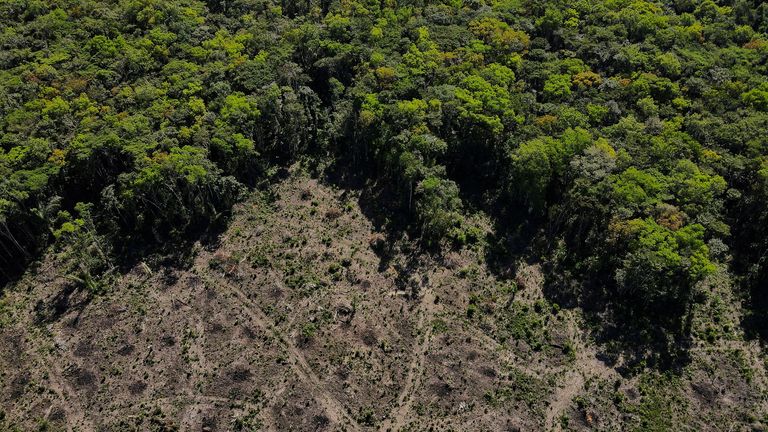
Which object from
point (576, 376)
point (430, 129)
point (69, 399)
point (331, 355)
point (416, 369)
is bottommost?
point (69, 399)

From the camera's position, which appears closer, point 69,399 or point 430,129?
point 69,399

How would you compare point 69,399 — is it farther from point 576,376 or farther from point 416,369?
point 576,376

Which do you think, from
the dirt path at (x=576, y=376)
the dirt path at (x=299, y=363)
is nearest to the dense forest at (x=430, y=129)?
the dirt path at (x=576, y=376)

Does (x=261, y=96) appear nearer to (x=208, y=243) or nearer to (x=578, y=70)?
(x=208, y=243)

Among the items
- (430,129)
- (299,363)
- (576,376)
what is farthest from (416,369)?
(430,129)

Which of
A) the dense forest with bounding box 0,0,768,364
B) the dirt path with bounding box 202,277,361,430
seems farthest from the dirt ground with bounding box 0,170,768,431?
the dense forest with bounding box 0,0,768,364
